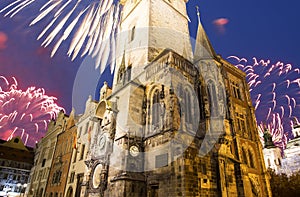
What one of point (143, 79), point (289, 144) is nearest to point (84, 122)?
point (143, 79)

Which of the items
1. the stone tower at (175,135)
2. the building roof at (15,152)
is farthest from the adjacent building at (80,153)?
the building roof at (15,152)

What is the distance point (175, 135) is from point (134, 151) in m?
3.79

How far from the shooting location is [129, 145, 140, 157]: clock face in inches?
627

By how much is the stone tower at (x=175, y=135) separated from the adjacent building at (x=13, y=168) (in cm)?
3848

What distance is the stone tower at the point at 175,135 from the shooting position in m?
14.2

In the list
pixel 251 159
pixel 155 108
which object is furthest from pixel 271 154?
pixel 155 108

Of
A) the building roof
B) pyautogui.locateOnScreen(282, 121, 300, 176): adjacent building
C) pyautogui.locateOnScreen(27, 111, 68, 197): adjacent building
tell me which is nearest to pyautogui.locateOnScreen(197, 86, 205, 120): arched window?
pyautogui.locateOnScreen(27, 111, 68, 197): adjacent building

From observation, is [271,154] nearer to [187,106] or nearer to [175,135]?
[187,106]

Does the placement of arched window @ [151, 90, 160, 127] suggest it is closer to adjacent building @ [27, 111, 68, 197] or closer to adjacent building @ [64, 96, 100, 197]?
adjacent building @ [64, 96, 100, 197]

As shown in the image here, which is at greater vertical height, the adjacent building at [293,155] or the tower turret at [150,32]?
the tower turret at [150,32]

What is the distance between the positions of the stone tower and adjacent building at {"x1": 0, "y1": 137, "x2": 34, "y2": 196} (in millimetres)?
38480

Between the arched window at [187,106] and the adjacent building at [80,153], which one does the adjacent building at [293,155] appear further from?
the adjacent building at [80,153]

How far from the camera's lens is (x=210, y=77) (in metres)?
19.8

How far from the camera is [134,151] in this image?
16.1 m
